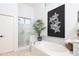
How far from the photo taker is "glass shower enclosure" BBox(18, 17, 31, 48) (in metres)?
1.33

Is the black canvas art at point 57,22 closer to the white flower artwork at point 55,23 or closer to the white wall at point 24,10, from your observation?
the white flower artwork at point 55,23

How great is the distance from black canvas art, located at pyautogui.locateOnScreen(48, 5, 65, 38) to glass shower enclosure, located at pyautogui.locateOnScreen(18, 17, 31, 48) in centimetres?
52

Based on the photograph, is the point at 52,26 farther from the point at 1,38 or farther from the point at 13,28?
the point at 1,38

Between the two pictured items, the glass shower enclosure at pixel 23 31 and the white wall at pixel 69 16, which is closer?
the glass shower enclosure at pixel 23 31

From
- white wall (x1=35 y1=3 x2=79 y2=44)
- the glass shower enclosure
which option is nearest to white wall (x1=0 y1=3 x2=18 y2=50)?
the glass shower enclosure

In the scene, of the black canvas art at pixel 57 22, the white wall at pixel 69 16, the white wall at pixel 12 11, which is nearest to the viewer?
the white wall at pixel 12 11

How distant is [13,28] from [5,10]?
272 mm

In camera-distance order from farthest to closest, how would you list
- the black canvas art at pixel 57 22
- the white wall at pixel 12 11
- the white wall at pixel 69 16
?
1. the black canvas art at pixel 57 22
2. the white wall at pixel 69 16
3. the white wall at pixel 12 11

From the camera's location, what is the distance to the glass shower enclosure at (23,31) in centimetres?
133

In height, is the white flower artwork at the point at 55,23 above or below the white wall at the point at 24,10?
below

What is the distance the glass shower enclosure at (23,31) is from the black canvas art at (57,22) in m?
0.52

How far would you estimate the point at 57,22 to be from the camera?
1.73 meters

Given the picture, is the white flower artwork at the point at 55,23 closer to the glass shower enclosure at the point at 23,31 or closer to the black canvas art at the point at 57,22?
the black canvas art at the point at 57,22

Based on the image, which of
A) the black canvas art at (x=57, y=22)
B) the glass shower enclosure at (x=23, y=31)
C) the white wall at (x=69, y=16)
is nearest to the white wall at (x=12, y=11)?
the glass shower enclosure at (x=23, y=31)
